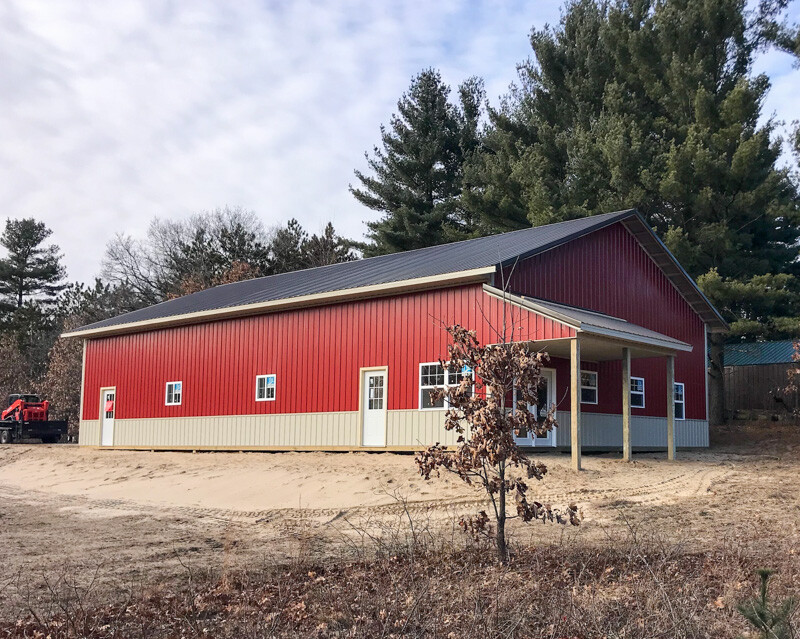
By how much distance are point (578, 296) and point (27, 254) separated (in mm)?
53019

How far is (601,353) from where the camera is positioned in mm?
20172

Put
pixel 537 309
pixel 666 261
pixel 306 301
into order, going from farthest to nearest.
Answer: pixel 666 261 < pixel 306 301 < pixel 537 309

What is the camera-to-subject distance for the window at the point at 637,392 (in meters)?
22.6

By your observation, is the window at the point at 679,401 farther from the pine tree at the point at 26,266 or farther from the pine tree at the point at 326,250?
the pine tree at the point at 26,266

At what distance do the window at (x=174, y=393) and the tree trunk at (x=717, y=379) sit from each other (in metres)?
18.7

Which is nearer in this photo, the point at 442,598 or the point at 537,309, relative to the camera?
the point at 442,598

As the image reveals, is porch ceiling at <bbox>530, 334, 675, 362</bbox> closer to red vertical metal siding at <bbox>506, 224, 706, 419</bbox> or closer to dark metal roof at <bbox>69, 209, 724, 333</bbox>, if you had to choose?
red vertical metal siding at <bbox>506, 224, 706, 419</bbox>

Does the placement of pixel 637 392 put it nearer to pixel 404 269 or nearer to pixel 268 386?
pixel 404 269

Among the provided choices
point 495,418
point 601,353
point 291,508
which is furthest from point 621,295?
point 495,418

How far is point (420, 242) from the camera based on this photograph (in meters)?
41.0

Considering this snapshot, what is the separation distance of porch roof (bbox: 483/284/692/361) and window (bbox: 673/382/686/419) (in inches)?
172

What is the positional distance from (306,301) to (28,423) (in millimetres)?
18745

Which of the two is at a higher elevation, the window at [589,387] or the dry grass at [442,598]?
the window at [589,387]

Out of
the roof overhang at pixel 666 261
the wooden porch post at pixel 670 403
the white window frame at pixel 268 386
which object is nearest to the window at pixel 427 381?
the roof overhang at pixel 666 261
